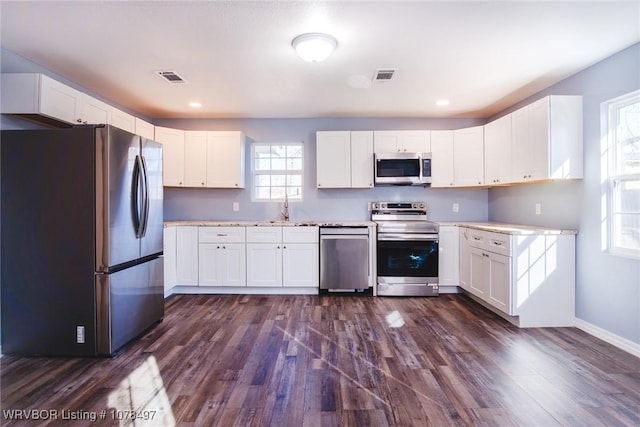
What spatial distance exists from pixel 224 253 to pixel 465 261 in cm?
311

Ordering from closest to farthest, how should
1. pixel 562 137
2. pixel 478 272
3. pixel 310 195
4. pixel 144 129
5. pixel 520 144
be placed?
pixel 562 137 → pixel 520 144 → pixel 478 272 → pixel 144 129 → pixel 310 195

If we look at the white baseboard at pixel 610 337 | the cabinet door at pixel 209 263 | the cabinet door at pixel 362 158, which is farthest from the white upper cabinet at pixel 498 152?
the cabinet door at pixel 209 263

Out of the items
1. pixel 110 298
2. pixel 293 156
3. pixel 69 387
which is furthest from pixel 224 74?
pixel 69 387

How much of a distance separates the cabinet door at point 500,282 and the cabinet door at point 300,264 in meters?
2.01

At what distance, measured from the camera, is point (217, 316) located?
128 inches

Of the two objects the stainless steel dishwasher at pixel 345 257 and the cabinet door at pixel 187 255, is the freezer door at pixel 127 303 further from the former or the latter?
the stainless steel dishwasher at pixel 345 257

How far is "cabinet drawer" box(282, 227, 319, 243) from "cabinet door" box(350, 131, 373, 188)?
3.15 ft

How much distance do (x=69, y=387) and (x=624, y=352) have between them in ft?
13.4

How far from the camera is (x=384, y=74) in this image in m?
2.96

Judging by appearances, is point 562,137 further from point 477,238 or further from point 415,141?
point 415,141

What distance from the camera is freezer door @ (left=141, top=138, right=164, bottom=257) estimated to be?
8.98 feet

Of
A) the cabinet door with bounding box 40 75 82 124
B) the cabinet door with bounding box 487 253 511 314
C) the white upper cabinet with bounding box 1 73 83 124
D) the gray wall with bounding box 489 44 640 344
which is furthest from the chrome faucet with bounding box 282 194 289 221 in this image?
the gray wall with bounding box 489 44 640 344

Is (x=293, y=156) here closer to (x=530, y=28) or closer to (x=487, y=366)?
(x=530, y=28)

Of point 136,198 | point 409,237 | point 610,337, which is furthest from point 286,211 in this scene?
point 610,337
